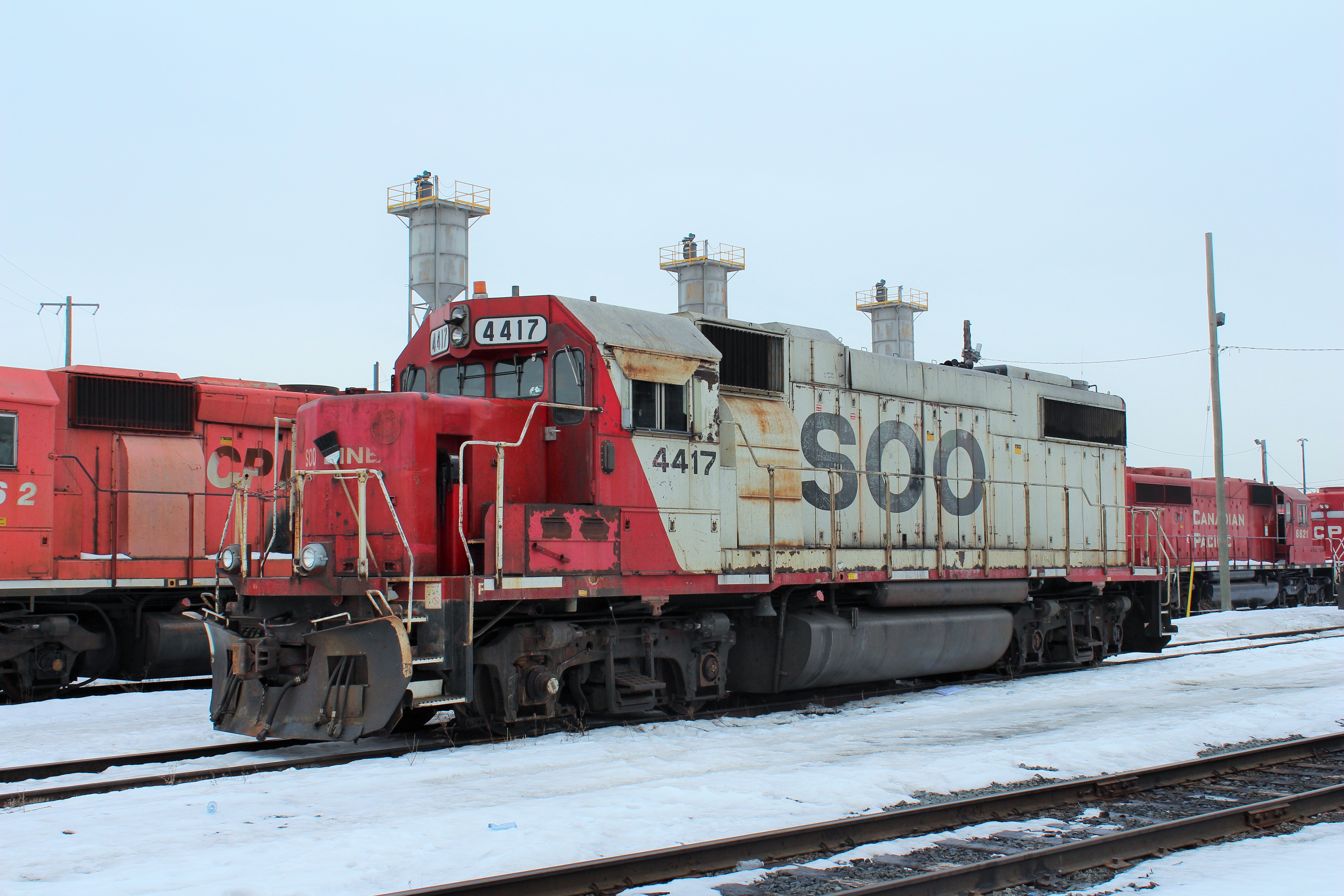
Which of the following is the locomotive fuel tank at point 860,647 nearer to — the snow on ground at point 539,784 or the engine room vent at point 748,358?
the snow on ground at point 539,784

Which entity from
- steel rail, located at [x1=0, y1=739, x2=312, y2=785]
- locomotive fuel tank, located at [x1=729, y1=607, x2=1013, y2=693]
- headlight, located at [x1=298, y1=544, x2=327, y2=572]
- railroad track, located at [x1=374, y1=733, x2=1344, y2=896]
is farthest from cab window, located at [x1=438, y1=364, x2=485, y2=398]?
railroad track, located at [x1=374, y1=733, x2=1344, y2=896]

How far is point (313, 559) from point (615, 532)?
92.3 inches

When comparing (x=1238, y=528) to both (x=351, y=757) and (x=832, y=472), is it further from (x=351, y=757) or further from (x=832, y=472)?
(x=351, y=757)

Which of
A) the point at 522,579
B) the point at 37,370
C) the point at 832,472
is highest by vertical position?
the point at 37,370

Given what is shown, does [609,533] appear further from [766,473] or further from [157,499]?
[157,499]

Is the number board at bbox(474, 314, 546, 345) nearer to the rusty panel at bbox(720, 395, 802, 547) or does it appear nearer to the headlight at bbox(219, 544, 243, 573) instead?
Result: the rusty panel at bbox(720, 395, 802, 547)

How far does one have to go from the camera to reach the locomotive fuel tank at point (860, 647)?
11141 millimetres

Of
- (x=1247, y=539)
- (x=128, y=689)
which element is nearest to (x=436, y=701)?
(x=128, y=689)

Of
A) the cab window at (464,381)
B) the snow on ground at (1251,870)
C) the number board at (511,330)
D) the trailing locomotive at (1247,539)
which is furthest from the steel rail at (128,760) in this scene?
the trailing locomotive at (1247,539)

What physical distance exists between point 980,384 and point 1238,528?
65.9 feet

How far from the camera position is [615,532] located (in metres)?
9.25

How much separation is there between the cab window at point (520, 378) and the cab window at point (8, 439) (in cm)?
559

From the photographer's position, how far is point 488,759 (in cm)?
802

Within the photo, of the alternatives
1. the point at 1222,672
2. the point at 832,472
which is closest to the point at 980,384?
the point at 832,472
